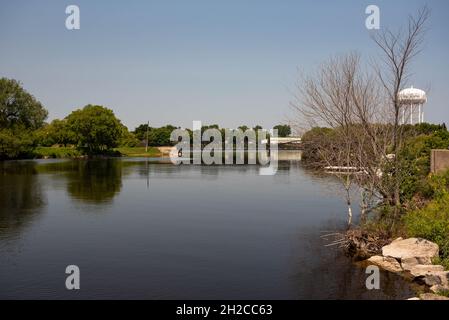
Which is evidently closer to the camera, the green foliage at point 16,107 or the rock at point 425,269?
the rock at point 425,269

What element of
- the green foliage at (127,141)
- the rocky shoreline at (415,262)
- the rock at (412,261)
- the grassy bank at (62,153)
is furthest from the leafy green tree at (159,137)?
the rock at (412,261)

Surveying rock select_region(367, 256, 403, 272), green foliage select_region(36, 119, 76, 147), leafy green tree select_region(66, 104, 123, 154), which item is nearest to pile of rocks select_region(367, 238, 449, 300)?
rock select_region(367, 256, 403, 272)

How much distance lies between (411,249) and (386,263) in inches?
37.8

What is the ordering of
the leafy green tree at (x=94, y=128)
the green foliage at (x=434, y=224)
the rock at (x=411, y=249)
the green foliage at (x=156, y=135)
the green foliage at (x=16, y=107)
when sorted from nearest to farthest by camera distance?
1. the rock at (x=411, y=249)
2. the green foliage at (x=434, y=224)
3. the green foliage at (x=16, y=107)
4. the leafy green tree at (x=94, y=128)
5. the green foliage at (x=156, y=135)

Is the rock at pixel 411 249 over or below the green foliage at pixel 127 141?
below

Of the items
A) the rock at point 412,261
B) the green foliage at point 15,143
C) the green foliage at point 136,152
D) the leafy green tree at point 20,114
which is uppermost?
the leafy green tree at point 20,114

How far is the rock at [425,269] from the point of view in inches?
560

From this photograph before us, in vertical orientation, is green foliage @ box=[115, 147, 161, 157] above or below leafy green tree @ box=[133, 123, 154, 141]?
below

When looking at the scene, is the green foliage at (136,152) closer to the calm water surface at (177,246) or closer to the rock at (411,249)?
the calm water surface at (177,246)

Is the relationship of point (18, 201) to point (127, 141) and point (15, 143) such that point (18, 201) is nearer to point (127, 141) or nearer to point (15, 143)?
point (15, 143)

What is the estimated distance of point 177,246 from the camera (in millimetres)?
18500

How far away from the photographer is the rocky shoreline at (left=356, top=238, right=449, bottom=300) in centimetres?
1362

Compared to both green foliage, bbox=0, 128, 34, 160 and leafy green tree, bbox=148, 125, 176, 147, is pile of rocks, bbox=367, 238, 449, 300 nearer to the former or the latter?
green foliage, bbox=0, 128, 34, 160
